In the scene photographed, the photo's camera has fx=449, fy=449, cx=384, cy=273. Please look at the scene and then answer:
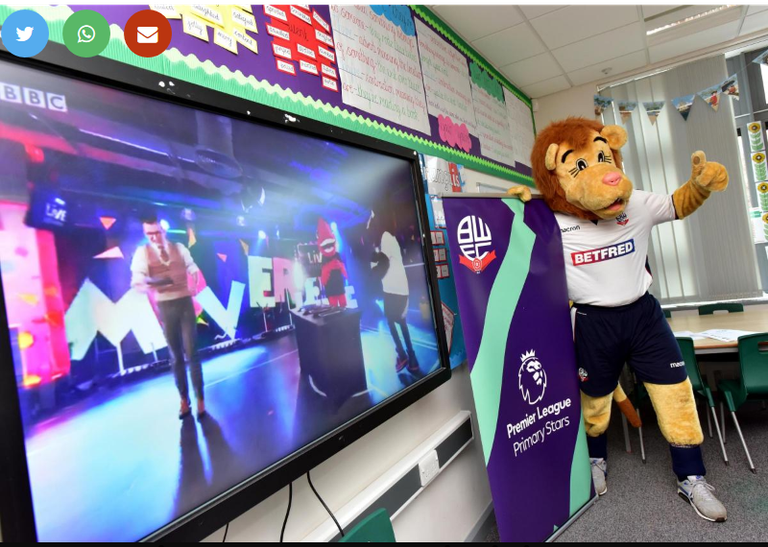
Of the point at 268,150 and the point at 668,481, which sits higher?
the point at 268,150

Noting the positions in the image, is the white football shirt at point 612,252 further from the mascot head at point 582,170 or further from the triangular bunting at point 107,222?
the triangular bunting at point 107,222

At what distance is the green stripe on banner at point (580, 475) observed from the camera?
214 centimetres

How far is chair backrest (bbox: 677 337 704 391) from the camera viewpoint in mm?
2582

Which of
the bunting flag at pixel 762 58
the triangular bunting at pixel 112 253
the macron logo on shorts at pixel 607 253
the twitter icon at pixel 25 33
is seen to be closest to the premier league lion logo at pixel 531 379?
the macron logo on shorts at pixel 607 253

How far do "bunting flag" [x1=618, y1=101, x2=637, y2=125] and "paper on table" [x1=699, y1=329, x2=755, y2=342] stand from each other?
7.56ft

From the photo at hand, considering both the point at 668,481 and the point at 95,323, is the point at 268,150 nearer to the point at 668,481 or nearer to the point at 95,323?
the point at 95,323

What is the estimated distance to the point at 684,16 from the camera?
11.2 feet

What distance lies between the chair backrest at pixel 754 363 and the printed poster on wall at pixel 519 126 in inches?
83.5

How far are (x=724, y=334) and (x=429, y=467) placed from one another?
2.32 metres

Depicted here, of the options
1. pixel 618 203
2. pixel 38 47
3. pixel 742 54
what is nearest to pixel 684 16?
pixel 742 54

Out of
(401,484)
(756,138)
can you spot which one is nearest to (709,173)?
(401,484)

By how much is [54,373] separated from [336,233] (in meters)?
0.78

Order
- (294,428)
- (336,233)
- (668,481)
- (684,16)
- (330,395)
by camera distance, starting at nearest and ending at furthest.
Answer: (294,428), (330,395), (336,233), (668,481), (684,16)

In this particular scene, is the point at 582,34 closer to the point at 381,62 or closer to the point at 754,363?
the point at 381,62
